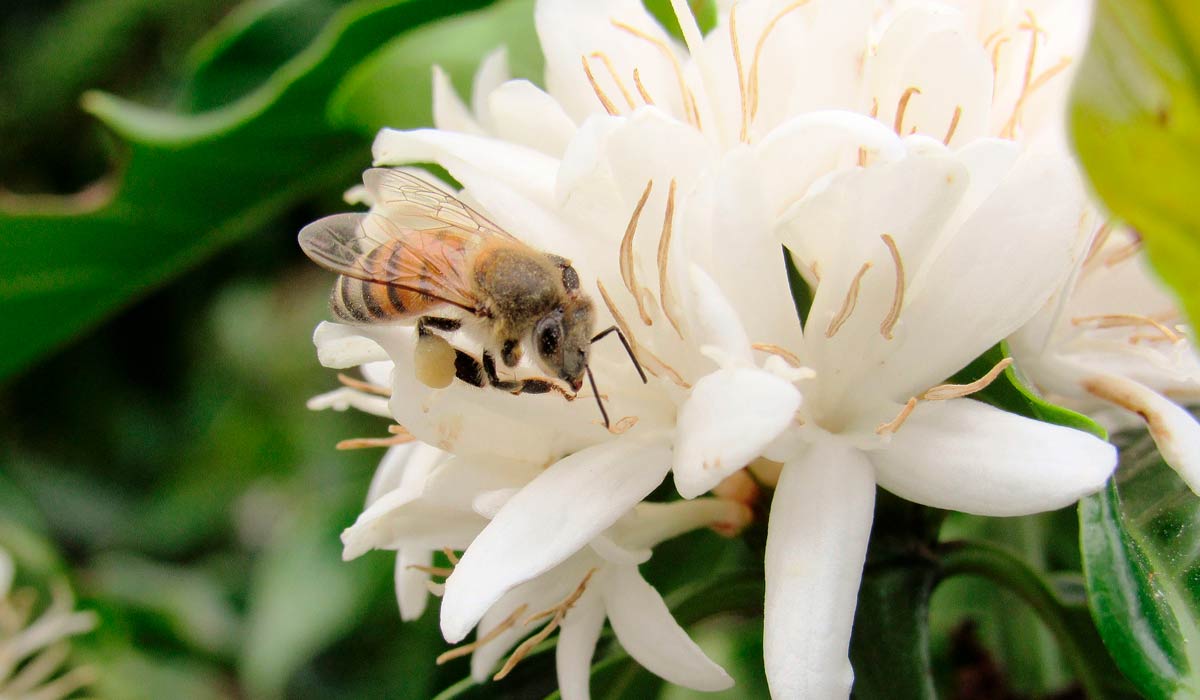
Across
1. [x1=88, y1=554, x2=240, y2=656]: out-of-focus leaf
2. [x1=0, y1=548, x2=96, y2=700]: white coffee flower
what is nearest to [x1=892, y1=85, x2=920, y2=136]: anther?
[x1=0, y1=548, x2=96, y2=700]: white coffee flower

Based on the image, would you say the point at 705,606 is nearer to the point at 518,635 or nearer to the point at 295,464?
the point at 518,635

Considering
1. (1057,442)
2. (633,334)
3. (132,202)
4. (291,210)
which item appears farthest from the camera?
(291,210)

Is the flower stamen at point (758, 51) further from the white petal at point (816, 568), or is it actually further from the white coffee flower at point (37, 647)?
the white coffee flower at point (37, 647)

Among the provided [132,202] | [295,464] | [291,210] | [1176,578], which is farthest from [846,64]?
[295,464]

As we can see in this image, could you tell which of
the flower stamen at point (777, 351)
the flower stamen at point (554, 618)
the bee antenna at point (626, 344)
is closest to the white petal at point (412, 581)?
the flower stamen at point (554, 618)

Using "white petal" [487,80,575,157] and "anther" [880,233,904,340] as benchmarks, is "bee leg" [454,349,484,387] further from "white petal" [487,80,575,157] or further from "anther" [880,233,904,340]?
"anther" [880,233,904,340]

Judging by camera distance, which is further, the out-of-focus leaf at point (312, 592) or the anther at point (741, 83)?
the out-of-focus leaf at point (312, 592)
